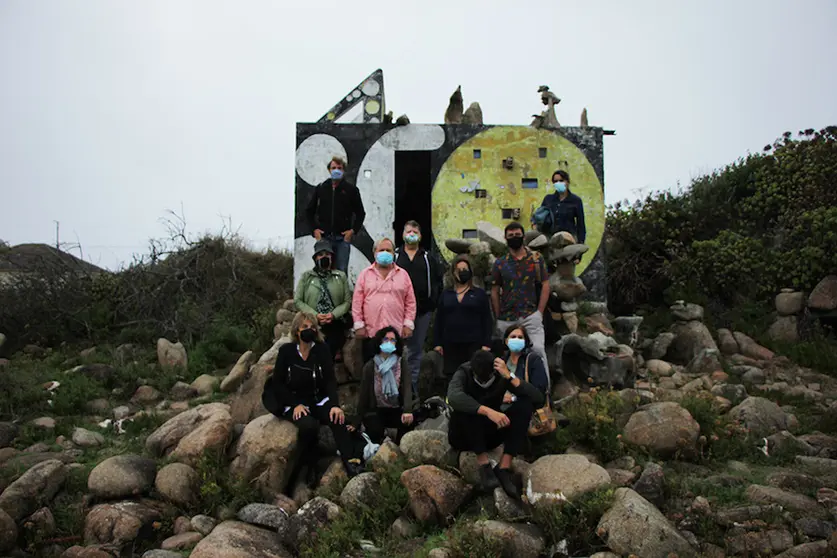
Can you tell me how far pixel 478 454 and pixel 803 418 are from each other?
16.4 ft

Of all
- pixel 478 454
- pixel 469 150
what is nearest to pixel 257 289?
pixel 469 150

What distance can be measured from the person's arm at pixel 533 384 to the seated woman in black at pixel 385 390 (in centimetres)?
141

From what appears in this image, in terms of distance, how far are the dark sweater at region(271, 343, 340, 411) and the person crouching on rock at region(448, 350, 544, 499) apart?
1.52 meters

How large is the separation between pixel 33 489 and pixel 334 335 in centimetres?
361

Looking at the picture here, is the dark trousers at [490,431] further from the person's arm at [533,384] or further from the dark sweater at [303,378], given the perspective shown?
the dark sweater at [303,378]

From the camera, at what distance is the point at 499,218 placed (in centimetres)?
1278

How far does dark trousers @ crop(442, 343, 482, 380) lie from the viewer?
7.89 meters

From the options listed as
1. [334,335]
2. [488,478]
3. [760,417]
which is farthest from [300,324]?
[760,417]

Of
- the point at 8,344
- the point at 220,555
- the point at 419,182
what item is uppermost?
the point at 419,182

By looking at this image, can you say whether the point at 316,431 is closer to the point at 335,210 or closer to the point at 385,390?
the point at 385,390

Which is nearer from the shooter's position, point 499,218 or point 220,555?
point 220,555

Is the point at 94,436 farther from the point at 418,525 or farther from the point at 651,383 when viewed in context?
the point at 651,383

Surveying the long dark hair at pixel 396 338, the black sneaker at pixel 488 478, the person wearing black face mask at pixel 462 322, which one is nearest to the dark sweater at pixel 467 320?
the person wearing black face mask at pixel 462 322

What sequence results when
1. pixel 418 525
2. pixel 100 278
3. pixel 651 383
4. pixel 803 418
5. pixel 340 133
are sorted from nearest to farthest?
pixel 418 525
pixel 803 418
pixel 651 383
pixel 340 133
pixel 100 278
